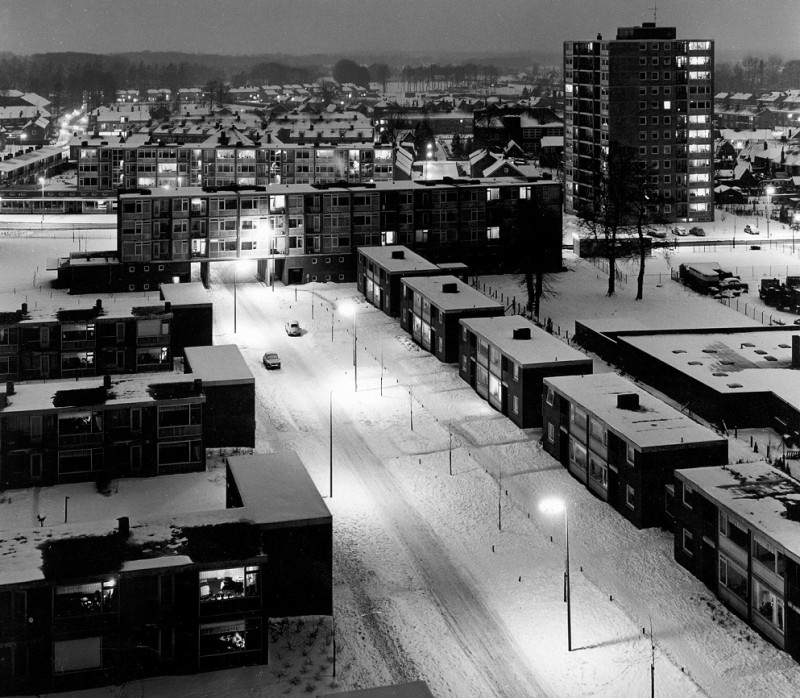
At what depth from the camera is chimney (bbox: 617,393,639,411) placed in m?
36.8

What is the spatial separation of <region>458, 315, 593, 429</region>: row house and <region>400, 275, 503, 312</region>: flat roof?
2490mm

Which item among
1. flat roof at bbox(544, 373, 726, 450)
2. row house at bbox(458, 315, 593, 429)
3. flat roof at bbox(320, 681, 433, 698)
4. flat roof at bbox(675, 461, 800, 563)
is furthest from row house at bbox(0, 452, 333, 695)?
row house at bbox(458, 315, 593, 429)

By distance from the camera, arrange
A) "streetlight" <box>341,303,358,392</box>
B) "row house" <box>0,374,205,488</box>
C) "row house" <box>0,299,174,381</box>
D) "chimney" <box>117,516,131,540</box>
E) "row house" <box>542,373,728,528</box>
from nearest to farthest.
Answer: "chimney" <box>117,516,131,540</box> < "row house" <box>542,373,728,528</box> < "row house" <box>0,374,205,488</box> < "streetlight" <box>341,303,358,392</box> < "row house" <box>0,299,174,381</box>

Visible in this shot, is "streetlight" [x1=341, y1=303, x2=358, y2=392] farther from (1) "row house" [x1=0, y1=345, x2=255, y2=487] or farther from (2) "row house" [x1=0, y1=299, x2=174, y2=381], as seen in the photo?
(1) "row house" [x1=0, y1=345, x2=255, y2=487]

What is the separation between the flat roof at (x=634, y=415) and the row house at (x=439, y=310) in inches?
416

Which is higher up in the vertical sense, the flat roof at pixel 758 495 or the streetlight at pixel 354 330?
the streetlight at pixel 354 330

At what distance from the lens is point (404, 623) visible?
2789 centimetres

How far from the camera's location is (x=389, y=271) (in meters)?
60.2

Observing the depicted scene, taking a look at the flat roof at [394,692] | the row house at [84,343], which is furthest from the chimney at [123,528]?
the row house at [84,343]

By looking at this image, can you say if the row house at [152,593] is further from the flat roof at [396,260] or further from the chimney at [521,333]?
the flat roof at [396,260]

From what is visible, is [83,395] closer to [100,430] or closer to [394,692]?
[100,430]

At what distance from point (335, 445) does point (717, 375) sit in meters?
15.4

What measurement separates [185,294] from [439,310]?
12.0m

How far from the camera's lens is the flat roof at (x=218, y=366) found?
133ft
